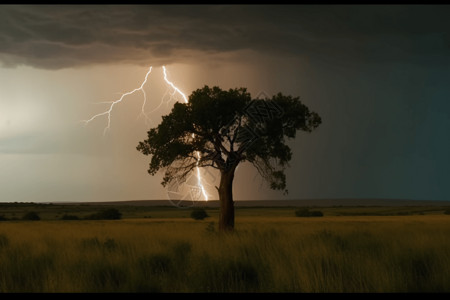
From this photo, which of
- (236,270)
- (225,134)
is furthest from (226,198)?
(236,270)

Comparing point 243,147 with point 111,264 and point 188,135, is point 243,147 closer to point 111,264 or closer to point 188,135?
point 188,135

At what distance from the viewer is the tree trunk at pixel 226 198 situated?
105 feet

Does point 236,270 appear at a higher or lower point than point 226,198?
lower

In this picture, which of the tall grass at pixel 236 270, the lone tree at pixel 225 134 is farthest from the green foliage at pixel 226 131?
the tall grass at pixel 236 270

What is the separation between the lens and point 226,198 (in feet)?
105

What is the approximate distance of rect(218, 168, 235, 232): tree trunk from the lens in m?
31.9

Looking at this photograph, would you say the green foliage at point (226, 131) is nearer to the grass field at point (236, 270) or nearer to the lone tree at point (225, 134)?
the lone tree at point (225, 134)

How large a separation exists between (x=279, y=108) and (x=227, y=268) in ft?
75.0

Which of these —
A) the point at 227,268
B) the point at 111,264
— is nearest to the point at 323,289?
the point at 227,268

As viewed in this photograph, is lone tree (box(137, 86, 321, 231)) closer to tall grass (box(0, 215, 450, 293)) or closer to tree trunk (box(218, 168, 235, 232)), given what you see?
tree trunk (box(218, 168, 235, 232))

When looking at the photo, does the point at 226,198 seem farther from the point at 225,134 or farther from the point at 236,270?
the point at 236,270

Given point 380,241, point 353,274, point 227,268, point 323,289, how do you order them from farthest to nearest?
point 380,241 → point 227,268 → point 353,274 → point 323,289

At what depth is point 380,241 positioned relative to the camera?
15336mm

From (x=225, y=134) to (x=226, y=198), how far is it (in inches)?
152
